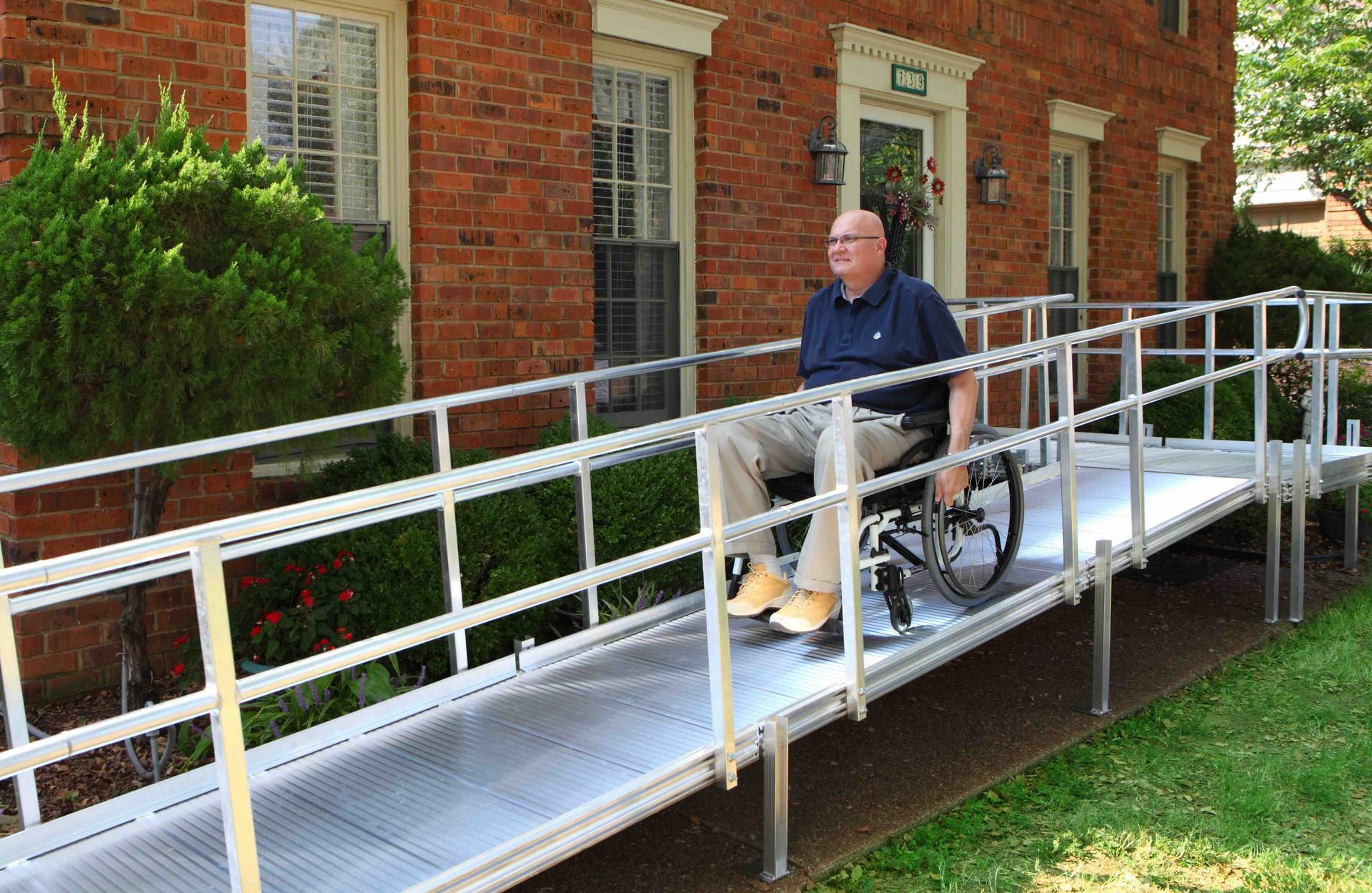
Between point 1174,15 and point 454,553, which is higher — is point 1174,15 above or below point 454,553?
above

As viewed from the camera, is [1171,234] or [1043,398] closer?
[1043,398]

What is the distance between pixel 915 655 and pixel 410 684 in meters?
1.98

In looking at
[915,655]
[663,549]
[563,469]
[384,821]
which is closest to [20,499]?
[563,469]

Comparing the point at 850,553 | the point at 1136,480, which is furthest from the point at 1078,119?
the point at 850,553

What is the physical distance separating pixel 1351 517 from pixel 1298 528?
1274mm

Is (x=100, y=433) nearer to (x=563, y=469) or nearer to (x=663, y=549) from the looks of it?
(x=563, y=469)

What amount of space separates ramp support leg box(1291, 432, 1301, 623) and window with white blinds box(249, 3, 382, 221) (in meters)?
4.60

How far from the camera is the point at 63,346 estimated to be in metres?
3.88

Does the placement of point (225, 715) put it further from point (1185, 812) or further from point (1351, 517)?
point (1351, 517)

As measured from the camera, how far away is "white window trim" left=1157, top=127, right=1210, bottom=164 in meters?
11.6

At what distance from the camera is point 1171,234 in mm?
12359

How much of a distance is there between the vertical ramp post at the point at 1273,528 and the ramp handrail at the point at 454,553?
3.35 feet

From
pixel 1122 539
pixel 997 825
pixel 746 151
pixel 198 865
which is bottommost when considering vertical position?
pixel 997 825

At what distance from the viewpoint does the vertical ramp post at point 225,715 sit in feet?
7.91
